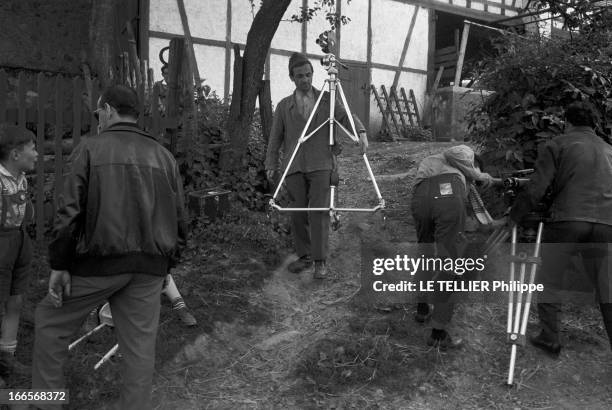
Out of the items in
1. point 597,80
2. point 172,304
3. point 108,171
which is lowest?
point 172,304

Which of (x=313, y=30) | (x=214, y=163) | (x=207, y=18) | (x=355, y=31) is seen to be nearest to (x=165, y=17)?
(x=207, y=18)

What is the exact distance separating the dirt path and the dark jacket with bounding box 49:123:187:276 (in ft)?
3.90

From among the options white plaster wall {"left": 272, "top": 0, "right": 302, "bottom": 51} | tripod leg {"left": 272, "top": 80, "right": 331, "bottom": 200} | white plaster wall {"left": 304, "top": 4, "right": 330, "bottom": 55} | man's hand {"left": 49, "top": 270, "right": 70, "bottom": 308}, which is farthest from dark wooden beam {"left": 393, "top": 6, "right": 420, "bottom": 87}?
man's hand {"left": 49, "top": 270, "right": 70, "bottom": 308}

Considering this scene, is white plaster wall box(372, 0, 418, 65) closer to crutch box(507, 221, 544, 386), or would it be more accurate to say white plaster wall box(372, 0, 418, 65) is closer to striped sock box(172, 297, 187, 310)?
crutch box(507, 221, 544, 386)

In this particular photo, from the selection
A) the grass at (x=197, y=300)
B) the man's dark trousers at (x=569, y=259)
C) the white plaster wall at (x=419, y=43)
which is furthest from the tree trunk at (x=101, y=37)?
the white plaster wall at (x=419, y=43)

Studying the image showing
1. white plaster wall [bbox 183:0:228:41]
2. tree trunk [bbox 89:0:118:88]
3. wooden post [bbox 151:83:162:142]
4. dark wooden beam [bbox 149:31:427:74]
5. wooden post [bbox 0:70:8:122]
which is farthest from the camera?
white plaster wall [bbox 183:0:228:41]

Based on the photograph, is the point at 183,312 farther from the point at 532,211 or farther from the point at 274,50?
the point at 274,50

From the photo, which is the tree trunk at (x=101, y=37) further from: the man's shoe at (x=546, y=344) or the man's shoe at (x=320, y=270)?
the man's shoe at (x=546, y=344)

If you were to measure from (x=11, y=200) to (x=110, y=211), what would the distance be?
933 millimetres

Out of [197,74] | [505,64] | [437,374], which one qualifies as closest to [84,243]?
Answer: [437,374]

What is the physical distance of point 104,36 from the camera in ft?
25.5

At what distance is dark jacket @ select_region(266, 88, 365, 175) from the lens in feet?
15.7

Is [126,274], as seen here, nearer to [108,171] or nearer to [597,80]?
[108,171]

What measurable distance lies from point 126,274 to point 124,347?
0.36 meters
